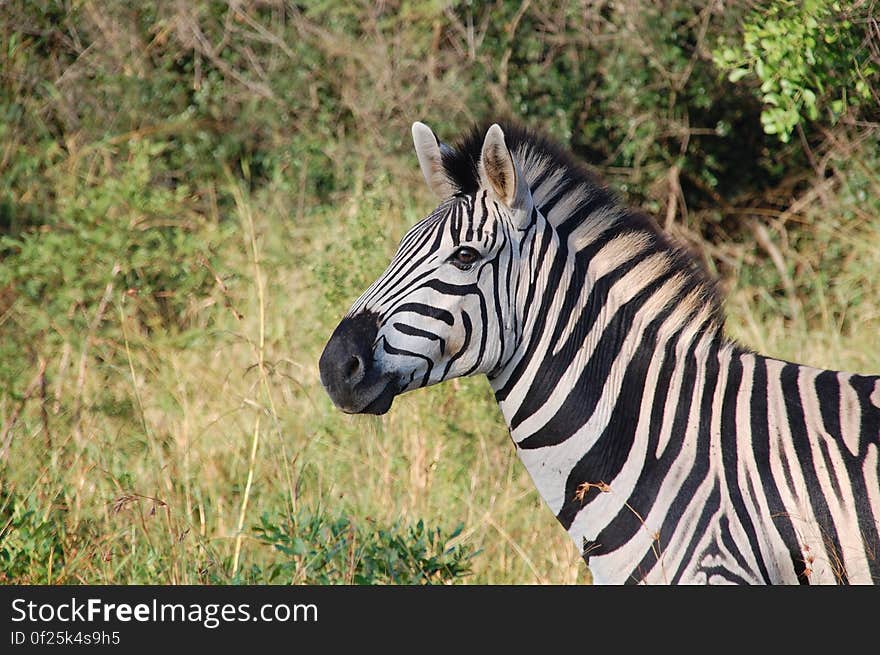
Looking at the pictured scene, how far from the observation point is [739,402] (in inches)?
141

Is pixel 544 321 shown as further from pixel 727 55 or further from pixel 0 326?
pixel 0 326

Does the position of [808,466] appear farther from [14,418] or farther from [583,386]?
[14,418]

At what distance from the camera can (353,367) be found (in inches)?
138

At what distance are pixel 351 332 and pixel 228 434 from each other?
330 centimetres

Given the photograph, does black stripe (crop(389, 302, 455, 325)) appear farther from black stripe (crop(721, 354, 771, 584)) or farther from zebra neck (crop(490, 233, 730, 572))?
black stripe (crop(721, 354, 771, 584))

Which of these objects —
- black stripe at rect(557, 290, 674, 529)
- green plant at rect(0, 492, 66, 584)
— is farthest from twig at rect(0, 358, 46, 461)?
black stripe at rect(557, 290, 674, 529)

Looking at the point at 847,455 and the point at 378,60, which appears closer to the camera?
the point at 847,455

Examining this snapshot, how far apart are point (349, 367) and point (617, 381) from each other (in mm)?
984

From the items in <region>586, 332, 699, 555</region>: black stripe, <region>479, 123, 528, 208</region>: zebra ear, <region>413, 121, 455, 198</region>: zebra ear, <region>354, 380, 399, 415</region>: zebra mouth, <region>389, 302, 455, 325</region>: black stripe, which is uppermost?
<region>413, 121, 455, 198</region>: zebra ear

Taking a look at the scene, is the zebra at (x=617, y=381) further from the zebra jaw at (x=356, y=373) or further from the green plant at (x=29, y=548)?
the green plant at (x=29, y=548)

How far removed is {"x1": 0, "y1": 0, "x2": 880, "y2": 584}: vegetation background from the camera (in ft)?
17.4

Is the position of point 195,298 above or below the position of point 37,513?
above

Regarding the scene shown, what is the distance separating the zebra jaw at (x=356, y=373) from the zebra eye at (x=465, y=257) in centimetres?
36
